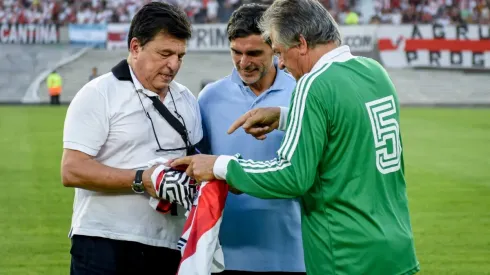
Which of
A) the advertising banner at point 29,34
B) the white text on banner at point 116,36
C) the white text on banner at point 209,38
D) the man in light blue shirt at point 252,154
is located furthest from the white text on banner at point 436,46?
the man in light blue shirt at point 252,154

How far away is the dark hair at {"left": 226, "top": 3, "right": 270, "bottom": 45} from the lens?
16.2 ft

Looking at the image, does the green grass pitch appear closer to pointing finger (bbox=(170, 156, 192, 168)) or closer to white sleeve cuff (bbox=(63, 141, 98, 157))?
white sleeve cuff (bbox=(63, 141, 98, 157))

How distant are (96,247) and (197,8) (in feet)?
124

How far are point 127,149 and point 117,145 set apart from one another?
0.19ft

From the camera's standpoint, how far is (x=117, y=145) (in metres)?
4.31

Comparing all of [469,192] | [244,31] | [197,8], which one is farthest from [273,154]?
[197,8]

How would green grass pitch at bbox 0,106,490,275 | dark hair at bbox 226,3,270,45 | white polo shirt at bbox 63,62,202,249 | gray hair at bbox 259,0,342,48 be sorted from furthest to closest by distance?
green grass pitch at bbox 0,106,490,275, dark hair at bbox 226,3,270,45, white polo shirt at bbox 63,62,202,249, gray hair at bbox 259,0,342,48

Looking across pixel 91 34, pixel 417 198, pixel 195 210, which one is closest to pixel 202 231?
pixel 195 210

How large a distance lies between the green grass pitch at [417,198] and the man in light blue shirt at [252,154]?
14.3ft

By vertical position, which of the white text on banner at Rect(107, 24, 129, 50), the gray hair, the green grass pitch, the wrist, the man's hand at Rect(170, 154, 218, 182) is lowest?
the white text on banner at Rect(107, 24, 129, 50)

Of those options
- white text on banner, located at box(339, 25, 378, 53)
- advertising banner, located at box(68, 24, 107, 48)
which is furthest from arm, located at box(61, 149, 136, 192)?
advertising banner, located at box(68, 24, 107, 48)

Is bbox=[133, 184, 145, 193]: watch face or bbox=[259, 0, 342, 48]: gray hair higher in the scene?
bbox=[259, 0, 342, 48]: gray hair

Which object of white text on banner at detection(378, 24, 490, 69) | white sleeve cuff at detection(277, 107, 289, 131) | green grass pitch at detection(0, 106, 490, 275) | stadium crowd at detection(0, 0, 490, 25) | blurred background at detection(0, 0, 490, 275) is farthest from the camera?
stadium crowd at detection(0, 0, 490, 25)

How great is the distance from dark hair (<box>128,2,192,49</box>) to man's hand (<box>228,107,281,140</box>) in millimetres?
529
